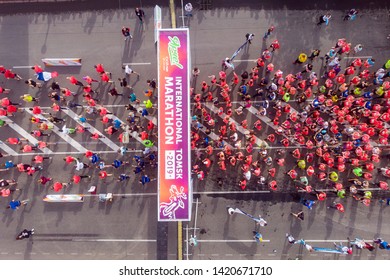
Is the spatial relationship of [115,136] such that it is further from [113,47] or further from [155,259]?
[155,259]

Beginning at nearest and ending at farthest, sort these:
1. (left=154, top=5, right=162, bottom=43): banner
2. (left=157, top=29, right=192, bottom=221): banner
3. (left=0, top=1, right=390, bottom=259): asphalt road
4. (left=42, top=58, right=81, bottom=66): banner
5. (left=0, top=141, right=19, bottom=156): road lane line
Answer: (left=157, top=29, right=192, bottom=221): banner < (left=154, top=5, right=162, bottom=43): banner < (left=0, top=1, right=390, bottom=259): asphalt road < (left=42, top=58, right=81, bottom=66): banner < (left=0, top=141, right=19, bottom=156): road lane line

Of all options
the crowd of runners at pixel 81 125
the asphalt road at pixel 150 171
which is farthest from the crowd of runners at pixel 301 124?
the crowd of runners at pixel 81 125

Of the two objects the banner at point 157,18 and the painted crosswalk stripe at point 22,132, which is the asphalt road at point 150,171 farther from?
the banner at point 157,18

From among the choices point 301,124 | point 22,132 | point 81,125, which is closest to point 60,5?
point 81,125

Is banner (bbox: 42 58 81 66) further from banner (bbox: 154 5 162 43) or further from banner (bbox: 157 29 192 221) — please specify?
banner (bbox: 157 29 192 221)

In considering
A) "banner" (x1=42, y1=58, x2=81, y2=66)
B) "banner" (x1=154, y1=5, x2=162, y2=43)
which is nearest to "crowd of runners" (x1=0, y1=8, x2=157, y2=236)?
"banner" (x1=42, y1=58, x2=81, y2=66)

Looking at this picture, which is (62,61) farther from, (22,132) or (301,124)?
(301,124)
